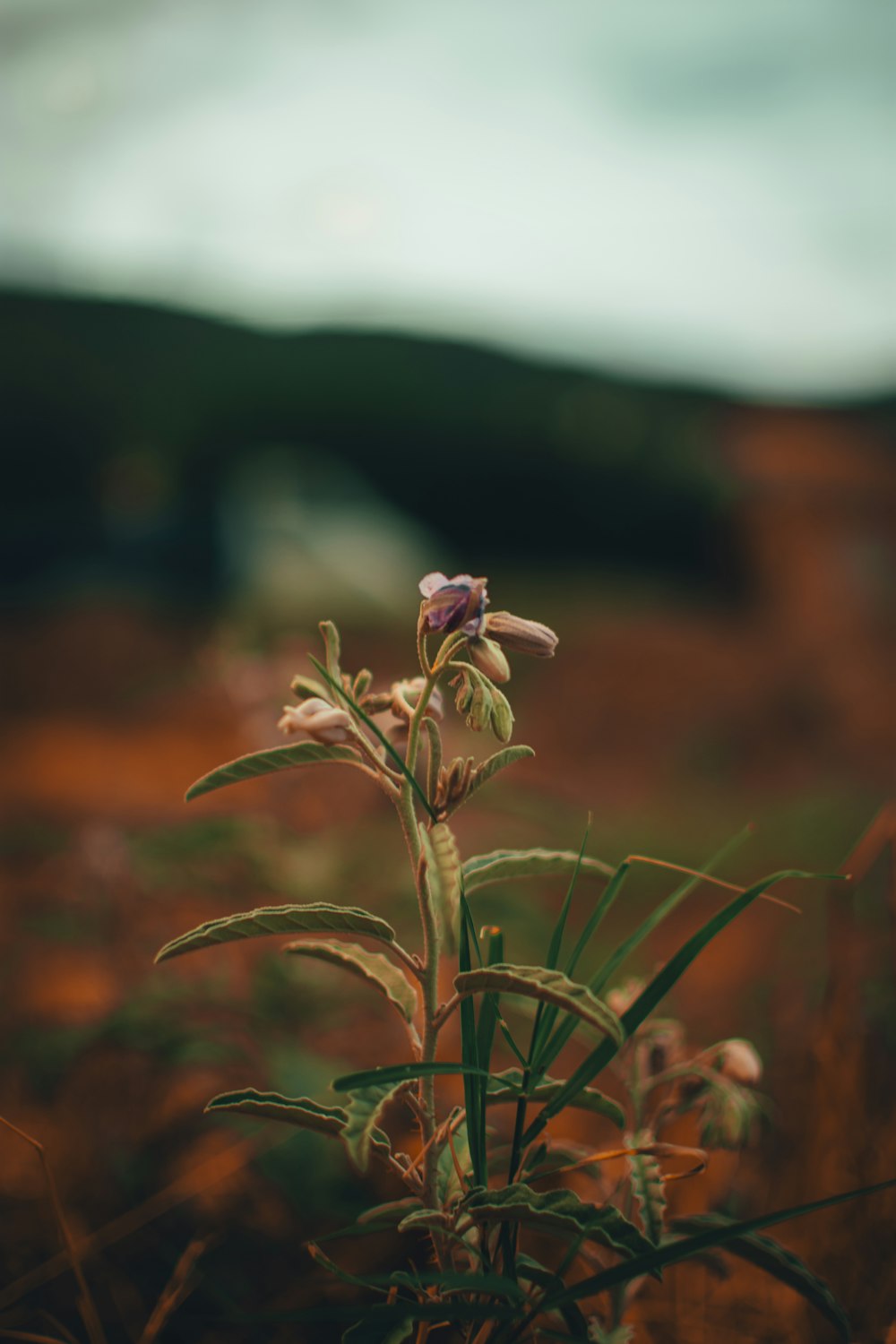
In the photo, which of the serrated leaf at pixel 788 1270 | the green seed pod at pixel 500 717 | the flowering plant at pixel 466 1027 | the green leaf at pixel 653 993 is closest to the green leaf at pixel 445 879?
the flowering plant at pixel 466 1027

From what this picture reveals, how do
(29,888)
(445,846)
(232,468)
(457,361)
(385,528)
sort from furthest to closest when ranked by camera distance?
(457,361) → (232,468) → (385,528) → (29,888) → (445,846)

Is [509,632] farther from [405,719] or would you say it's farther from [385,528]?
[385,528]

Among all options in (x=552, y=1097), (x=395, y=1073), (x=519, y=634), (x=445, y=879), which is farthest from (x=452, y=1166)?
(x=519, y=634)

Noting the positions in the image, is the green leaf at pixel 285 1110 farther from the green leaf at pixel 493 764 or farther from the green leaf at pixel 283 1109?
the green leaf at pixel 493 764

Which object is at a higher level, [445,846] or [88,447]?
[88,447]

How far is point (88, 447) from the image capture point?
10898mm

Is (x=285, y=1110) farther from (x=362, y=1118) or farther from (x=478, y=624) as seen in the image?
(x=478, y=624)

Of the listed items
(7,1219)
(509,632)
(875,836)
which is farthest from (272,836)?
(509,632)

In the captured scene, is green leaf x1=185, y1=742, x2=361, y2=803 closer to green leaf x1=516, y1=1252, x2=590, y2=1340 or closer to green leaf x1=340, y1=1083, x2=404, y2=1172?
green leaf x1=340, y1=1083, x2=404, y2=1172

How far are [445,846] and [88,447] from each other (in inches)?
444

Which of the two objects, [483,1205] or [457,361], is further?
[457,361]

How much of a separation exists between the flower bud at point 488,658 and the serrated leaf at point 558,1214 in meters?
0.41

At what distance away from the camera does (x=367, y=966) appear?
31.3 inches

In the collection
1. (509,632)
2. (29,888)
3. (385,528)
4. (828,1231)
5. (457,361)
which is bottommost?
(29,888)
